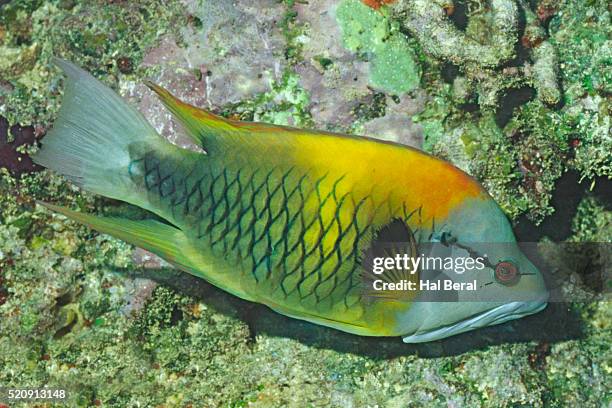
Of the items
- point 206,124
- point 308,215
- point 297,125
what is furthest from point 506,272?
point 297,125

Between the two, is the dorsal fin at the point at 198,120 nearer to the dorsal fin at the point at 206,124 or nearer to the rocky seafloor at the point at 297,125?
the dorsal fin at the point at 206,124

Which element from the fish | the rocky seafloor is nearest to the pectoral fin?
the fish

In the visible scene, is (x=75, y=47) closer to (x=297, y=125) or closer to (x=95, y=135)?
(x=95, y=135)

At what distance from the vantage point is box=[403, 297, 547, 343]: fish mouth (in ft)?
8.73

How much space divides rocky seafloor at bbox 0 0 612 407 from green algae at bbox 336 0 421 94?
0.01 metres

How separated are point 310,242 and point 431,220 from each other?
54 cm

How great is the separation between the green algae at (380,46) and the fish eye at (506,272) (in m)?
1.43

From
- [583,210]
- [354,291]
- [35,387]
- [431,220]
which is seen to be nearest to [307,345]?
[354,291]

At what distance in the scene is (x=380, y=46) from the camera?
362 centimetres

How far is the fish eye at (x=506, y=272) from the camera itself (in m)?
2.58

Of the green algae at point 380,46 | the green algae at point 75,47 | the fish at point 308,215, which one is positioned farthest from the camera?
the green algae at point 75,47

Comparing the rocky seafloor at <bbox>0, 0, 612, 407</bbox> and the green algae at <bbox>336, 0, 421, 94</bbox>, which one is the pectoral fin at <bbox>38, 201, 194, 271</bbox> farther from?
the green algae at <bbox>336, 0, 421, 94</bbox>

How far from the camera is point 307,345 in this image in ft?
12.3

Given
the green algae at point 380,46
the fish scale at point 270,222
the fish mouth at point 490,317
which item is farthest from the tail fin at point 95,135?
the fish mouth at point 490,317
